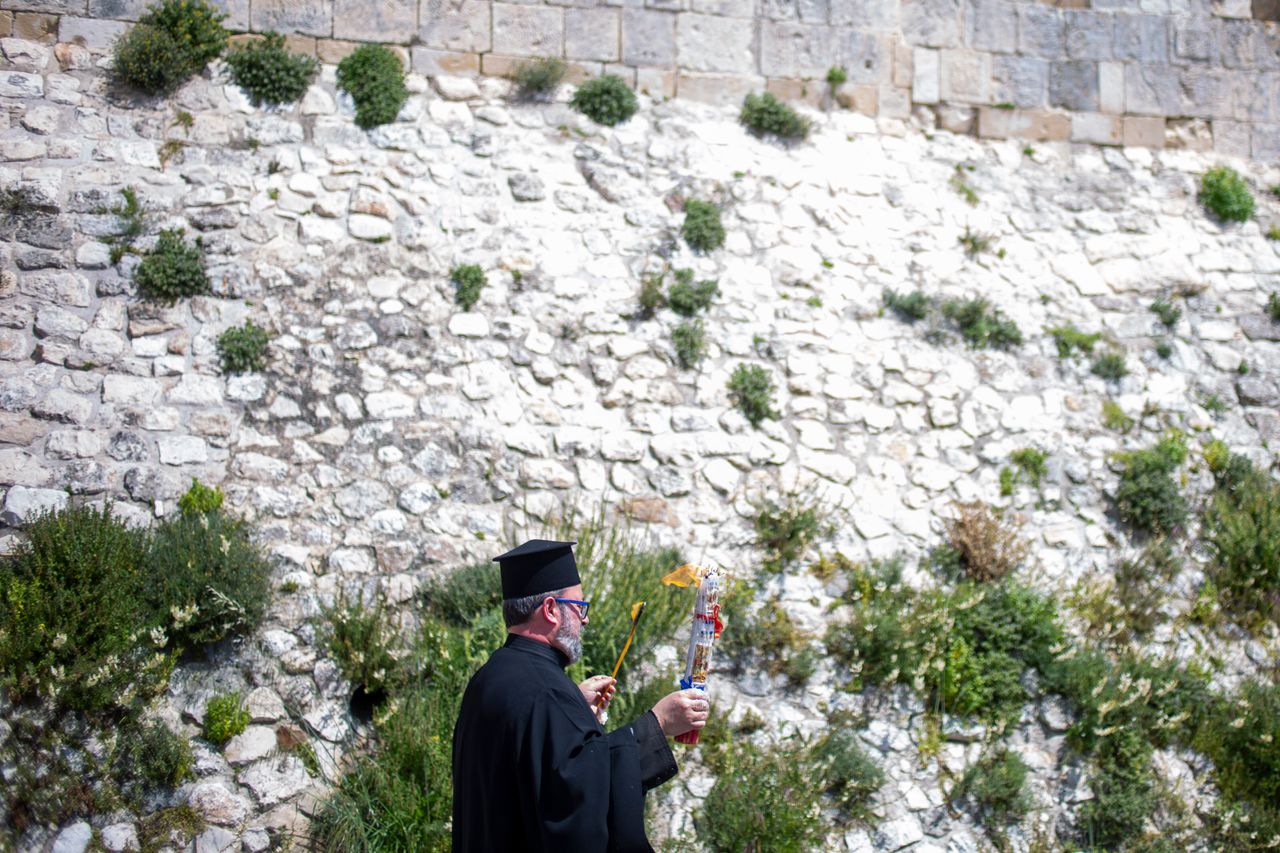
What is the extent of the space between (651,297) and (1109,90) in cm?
450

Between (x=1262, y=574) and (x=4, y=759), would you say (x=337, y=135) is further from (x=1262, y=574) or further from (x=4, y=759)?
(x=1262, y=574)

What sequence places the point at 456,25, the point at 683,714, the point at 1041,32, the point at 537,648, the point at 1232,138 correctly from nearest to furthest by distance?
the point at 683,714 → the point at 537,648 → the point at 456,25 → the point at 1041,32 → the point at 1232,138

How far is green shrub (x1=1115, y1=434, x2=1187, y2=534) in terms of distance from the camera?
22.6 feet

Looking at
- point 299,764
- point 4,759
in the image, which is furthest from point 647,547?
point 4,759

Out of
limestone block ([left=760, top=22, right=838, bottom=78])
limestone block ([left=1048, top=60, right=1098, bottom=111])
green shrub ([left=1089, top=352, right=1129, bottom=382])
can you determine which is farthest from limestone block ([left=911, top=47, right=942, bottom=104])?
green shrub ([left=1089, top=352, right=1129, bottom=382])

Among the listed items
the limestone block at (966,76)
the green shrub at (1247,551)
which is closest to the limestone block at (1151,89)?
the limestone block at (966,76)

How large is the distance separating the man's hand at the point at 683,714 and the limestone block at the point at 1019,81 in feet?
21.5

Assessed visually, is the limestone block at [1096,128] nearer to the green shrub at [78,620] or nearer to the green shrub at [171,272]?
the green shrub at [171,272]

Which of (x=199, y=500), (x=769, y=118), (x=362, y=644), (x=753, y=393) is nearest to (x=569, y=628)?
(x=362, y=644)

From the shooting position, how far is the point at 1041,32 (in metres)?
8.48

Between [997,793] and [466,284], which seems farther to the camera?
[466,284]

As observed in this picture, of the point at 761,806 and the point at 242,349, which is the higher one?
the point at 242,349

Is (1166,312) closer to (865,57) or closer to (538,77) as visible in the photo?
(865,57)

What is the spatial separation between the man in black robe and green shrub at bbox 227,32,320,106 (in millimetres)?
4590
